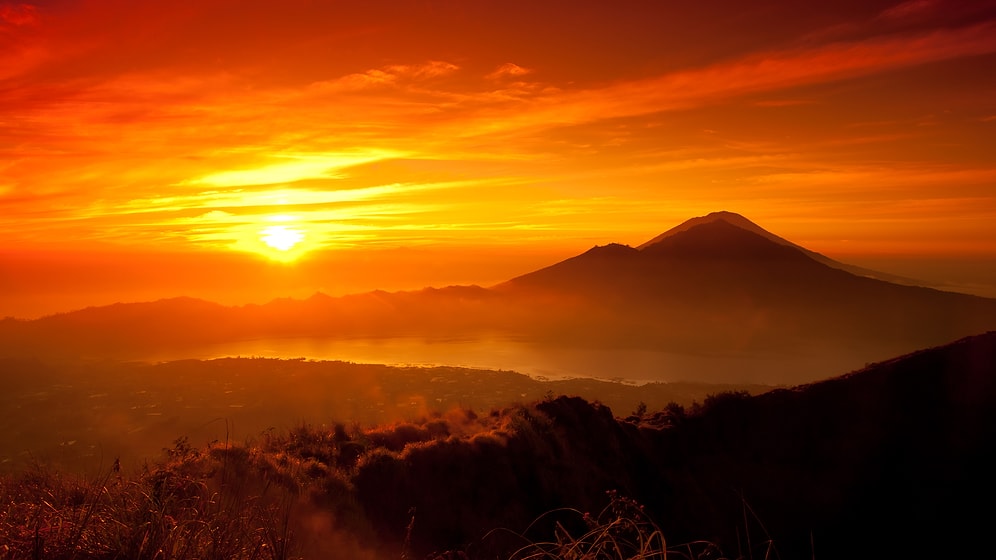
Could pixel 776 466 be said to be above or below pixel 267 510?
below

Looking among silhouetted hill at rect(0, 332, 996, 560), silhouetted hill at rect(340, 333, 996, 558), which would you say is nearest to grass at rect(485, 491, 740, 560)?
silhouetted hill at rect(0, 332, 996, 560)

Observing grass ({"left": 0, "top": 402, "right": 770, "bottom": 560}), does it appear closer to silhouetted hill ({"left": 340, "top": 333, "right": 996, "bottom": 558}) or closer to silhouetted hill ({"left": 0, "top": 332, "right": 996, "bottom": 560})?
silhouetted hill ({"left": 0, "top": 332, "right": 996, "bottom": 560})

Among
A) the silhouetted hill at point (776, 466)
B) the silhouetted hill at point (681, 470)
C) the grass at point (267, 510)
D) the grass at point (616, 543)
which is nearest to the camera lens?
the grass at point (267, 510)

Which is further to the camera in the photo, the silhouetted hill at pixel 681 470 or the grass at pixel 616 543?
the silhouetted hill at pixel 681 470

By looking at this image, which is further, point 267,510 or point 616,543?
point 267,510

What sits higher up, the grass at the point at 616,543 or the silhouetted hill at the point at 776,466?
the grass at the point at 616,543

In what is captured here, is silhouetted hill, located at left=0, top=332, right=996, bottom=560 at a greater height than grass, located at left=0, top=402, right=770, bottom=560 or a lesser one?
lesser

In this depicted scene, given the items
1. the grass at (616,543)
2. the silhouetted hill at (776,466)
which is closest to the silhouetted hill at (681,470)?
the silhouetted hill at (776,466)

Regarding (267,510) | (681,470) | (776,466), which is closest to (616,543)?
(267,510)

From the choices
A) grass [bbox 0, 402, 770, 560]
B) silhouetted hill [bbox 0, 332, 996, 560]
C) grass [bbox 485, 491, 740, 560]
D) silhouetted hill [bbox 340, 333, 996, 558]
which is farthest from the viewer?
silhouetted hill [bbox 340, 333, 996, 558]

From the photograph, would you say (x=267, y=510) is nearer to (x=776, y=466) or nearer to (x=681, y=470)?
(x=681, y=470)

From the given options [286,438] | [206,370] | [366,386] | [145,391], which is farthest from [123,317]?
[286,438]

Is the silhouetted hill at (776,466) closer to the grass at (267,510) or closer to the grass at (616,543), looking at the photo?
the grass at (267,510)

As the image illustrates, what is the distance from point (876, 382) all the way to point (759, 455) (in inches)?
219
